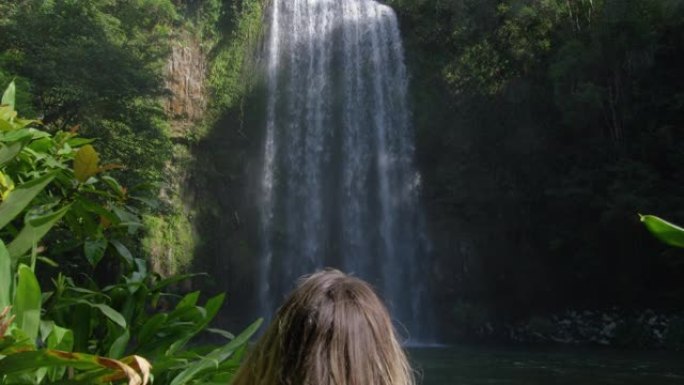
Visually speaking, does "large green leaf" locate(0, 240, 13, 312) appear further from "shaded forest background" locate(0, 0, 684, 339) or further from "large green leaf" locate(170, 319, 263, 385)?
"shaded forest background" locate(0, 0, 684, 339)

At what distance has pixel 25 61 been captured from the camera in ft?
40.8

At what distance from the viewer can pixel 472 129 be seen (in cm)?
2042

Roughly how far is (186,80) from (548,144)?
10095 mm

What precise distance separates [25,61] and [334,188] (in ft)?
30.8

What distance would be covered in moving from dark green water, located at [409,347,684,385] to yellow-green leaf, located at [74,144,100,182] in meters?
7.68

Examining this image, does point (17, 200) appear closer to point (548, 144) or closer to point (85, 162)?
point (85, 162)

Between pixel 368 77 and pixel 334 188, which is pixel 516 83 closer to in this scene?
pixel 368 77

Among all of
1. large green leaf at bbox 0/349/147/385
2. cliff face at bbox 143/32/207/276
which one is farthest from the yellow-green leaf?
cliff face at bbox 143/32/207/276

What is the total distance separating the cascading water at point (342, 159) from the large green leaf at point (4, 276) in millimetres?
17635

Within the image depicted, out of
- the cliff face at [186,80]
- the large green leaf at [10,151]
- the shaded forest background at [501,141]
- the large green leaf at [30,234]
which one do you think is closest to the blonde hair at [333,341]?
the large green leaf at [30,234]

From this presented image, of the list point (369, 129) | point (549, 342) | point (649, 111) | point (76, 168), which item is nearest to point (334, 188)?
point (369, 129)

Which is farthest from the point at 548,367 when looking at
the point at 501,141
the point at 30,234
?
the point at 30,234

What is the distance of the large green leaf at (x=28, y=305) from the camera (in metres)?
1.34

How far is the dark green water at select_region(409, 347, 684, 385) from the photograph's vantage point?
10367 millimetres
